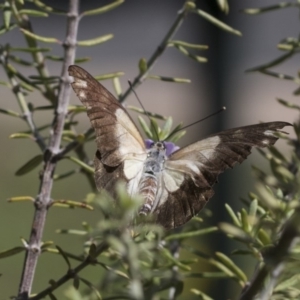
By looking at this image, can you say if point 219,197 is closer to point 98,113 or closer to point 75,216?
point 98,113

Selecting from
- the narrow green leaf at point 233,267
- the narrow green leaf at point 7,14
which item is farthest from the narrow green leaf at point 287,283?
the narrow green leaf at point 7,14

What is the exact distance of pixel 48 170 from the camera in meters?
0.77

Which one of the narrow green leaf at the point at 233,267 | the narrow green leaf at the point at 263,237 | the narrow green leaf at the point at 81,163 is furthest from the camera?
the narrow green leaf at the point at 81,163

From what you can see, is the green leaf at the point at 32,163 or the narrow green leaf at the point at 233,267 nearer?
the narrow green leaf at the point at 233,267

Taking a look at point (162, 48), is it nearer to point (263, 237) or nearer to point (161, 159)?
point (161, 159)

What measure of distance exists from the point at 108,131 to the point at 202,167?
113 millimetres

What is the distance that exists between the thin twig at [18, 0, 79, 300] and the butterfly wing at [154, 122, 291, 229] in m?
0.12

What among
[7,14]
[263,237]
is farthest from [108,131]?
[263,237]

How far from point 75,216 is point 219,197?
8.22ft

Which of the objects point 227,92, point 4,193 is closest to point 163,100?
point 4,193

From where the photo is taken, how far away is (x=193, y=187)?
795 millimetres

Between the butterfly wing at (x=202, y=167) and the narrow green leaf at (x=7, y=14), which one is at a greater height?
the narrow green leaf at (x=7, y=14)

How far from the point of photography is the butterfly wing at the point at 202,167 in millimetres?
741

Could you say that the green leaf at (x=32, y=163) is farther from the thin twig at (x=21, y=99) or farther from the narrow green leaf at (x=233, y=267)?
the narrow green leaf at (x=233, y=267)
